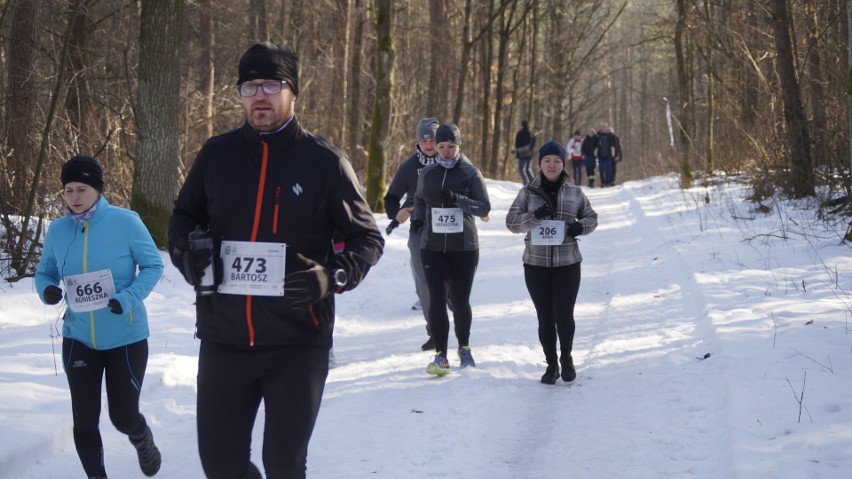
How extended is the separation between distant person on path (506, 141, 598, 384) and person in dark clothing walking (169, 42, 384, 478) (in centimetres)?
392

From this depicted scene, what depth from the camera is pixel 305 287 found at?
333cm

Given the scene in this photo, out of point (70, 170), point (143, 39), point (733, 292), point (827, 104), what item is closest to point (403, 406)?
point (70, 170)

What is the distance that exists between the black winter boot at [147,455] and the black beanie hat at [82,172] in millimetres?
1440

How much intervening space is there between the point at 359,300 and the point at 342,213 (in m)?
8.11

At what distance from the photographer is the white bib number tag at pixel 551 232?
7234 mm

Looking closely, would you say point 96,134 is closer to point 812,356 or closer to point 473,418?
point 473,418

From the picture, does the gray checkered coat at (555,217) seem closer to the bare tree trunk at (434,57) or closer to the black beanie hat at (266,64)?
the black beanie hat at (266,64)

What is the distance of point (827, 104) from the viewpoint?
14.8 metres

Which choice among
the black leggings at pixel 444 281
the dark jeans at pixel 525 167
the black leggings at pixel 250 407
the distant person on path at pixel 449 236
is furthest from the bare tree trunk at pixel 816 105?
the dark jeans at pixel 525 167

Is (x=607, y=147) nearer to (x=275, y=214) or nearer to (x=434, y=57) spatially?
(x=434, y=57)

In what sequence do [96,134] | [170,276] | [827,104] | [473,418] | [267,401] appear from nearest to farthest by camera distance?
[267,401]
[473,418]
[170,276]
[96,134]
[827,104]

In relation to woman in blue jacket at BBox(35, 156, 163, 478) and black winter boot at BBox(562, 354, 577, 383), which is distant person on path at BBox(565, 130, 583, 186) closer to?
black winter boot at BBox(562, 354, 577, 383)

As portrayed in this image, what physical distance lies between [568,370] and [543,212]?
54.5 inches

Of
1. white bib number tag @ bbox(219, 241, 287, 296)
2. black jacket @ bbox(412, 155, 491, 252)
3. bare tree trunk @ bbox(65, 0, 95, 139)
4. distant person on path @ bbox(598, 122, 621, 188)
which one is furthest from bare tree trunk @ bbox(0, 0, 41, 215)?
distant person on path @ bbox(598, 122, 621, 188)
